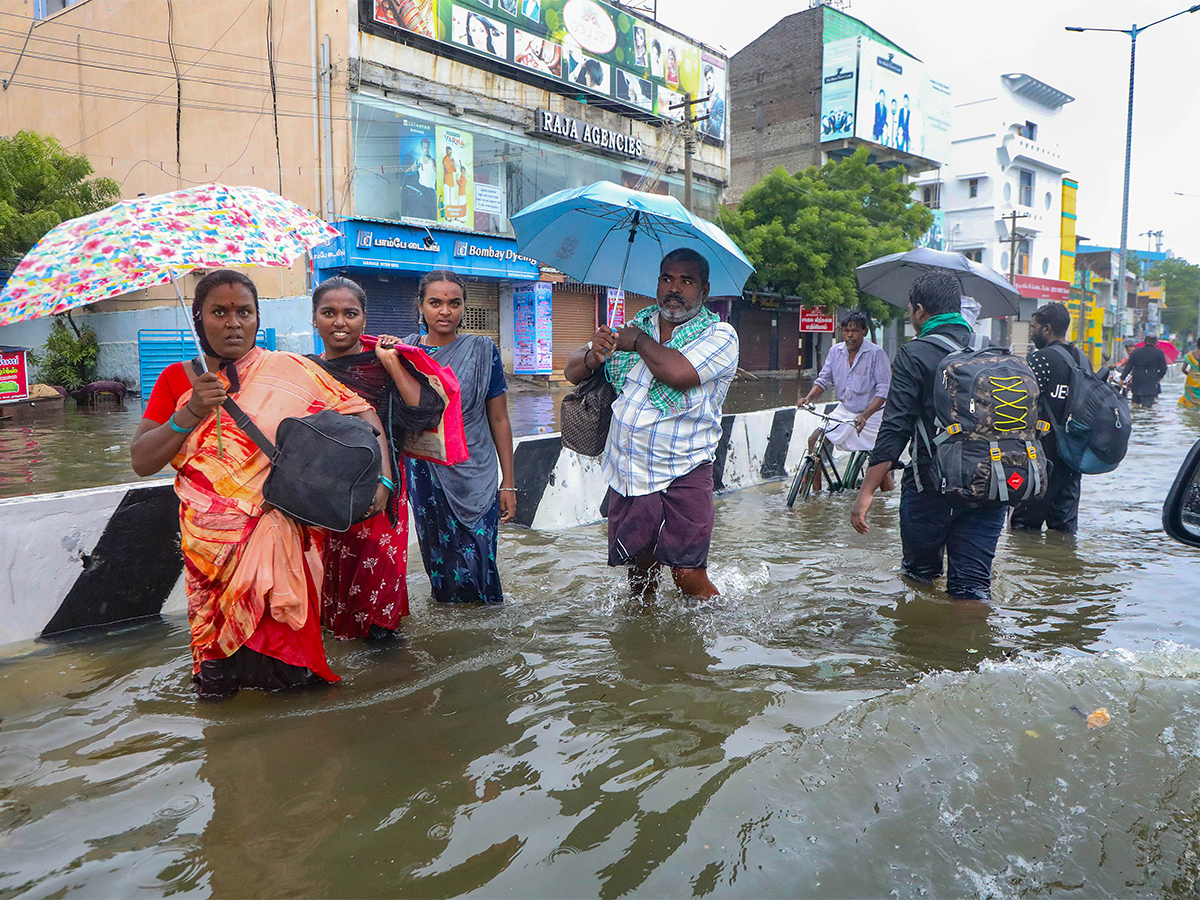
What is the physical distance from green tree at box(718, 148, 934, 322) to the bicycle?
19691mm

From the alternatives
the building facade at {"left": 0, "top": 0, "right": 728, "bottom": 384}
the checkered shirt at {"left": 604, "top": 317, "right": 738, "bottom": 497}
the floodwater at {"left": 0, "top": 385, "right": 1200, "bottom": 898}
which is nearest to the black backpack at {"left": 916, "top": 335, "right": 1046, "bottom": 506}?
the floodwater at {"left": 0, "top": 385, "right": 1200, "bottom": 898}

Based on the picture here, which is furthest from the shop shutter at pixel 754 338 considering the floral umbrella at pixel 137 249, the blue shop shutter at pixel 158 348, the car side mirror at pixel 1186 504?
the car side mirror at pixel 1186 504

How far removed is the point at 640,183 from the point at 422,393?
24.2 meters

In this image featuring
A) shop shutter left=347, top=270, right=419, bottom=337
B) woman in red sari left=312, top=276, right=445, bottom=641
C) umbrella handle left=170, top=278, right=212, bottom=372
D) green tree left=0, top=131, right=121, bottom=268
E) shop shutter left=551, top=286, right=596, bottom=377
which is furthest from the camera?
shop shutter left=551, top=286, right=596, bottom=377

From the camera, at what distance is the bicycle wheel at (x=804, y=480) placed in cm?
724

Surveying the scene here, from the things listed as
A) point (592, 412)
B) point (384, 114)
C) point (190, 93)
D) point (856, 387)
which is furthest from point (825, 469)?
point (190, 93)

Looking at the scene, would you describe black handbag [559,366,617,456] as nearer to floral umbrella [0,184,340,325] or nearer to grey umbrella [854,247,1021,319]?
floral umbrella [0,184,340,325]

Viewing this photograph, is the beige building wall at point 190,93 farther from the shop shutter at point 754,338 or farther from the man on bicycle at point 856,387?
the shop shutter at point 754,338

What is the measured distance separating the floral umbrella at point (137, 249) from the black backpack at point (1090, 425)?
16.1ft

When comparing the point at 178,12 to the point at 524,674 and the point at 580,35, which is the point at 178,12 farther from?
the point at 524,674

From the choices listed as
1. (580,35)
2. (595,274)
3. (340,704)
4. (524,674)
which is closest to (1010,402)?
(595,274)

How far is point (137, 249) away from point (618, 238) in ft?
7.41

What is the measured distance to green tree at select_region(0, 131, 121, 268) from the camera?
54.3 feet

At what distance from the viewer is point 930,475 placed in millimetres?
3766
